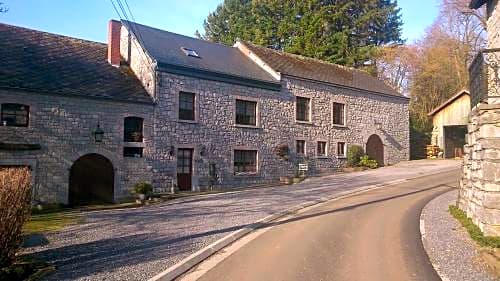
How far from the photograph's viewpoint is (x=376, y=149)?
3272cm

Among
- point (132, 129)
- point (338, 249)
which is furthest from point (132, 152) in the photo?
point (338, 249)

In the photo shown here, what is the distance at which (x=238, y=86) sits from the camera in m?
24.5

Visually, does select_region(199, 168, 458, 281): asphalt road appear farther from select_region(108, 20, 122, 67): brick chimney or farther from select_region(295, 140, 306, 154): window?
select_region(108, 20, 122, 67): brick chimney

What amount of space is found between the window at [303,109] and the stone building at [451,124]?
11696 mm

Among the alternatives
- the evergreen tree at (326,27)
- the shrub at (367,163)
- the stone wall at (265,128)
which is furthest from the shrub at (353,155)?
the evergreen tree at (326,27)

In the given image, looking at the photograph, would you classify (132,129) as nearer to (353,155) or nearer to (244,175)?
(244,175)

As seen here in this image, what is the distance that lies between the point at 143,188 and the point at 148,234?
8.45 meters

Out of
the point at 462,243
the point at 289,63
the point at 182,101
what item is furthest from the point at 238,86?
the point at 462,243

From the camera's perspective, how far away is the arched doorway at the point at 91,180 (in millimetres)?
18562

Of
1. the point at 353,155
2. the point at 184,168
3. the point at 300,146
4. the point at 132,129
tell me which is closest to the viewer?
the point at 132,129

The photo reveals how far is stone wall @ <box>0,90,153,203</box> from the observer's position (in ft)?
55.8

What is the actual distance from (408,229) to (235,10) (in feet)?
150

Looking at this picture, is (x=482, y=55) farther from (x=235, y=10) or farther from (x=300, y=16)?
(x=235, y=10)

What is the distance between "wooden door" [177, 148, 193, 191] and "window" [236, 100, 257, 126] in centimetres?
380
